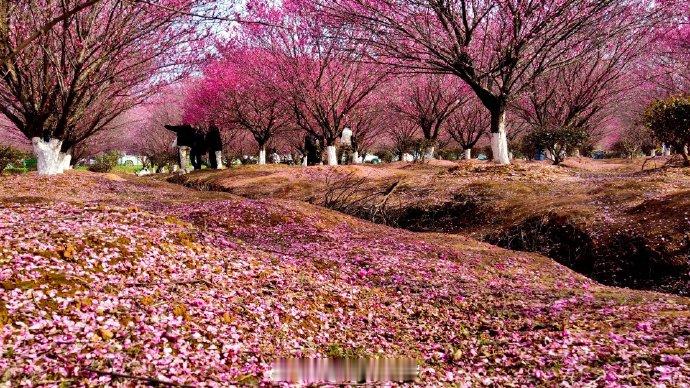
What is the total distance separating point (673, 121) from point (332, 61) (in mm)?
19458

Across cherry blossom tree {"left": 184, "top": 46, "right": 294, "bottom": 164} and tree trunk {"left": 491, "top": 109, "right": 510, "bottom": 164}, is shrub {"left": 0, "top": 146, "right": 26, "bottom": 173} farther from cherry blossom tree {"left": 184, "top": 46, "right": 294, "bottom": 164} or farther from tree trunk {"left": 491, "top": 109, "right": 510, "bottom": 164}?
tree trunk {"left": 491, "top": 109, "right": 510, "bottom": 164}

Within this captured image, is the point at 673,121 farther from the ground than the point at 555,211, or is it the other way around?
the point at 673,121

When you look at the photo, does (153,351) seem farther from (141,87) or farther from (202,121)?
(202,121)

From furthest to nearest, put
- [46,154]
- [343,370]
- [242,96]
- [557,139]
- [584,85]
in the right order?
[242,96] < [584,85] < [557,139] < [46,154] < [343,370]

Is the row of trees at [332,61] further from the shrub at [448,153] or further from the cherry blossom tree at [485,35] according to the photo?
the shrub at [448,153]

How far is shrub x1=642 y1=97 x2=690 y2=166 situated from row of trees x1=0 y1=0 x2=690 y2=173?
11.6 ft

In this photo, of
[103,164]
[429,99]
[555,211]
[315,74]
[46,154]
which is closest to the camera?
[555,211]

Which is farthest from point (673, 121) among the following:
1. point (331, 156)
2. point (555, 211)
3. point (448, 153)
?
point (448, 153)

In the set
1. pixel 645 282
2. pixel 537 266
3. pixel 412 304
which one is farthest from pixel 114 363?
pixel 645 282

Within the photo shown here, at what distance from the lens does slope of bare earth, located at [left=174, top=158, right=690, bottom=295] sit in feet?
34.9

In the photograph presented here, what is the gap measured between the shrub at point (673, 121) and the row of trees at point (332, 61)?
139 inches

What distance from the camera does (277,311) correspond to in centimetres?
679

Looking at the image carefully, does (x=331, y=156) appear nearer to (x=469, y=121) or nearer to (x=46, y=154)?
(x=46, y=154)

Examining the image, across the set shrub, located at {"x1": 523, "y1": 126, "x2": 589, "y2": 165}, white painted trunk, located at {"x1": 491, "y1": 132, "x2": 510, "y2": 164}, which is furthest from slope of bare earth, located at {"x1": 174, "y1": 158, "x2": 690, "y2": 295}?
shrub, located at {"x1": 523, "y1": 126, "x2": 589, "y2": 165}
